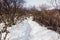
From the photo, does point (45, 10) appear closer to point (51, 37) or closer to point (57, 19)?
point (57, 19)

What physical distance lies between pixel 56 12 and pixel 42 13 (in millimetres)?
943

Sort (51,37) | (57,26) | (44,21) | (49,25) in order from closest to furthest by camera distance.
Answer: (51,37), (57,26), (49,25), (44,21)

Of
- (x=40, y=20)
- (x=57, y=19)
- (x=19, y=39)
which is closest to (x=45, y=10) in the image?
(x=40, y=20)

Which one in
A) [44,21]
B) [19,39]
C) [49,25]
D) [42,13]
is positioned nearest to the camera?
[19,39]

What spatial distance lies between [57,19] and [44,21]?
24.4 inches

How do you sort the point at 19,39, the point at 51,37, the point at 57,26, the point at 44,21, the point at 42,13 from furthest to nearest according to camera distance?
the point at 42,13, the point at 44,21, the point at 57,26, the point at 51,37, the point at 19,39

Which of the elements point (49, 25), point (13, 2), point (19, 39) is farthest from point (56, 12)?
point (19, 39)

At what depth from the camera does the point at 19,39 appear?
13.5 ft

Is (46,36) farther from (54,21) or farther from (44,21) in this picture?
(44,21)

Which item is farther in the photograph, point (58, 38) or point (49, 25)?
point (49, 25)

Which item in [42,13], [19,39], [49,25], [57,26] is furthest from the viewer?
[42,13]

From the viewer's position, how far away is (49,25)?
6.17 metres

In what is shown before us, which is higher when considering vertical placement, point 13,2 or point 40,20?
point 13,2

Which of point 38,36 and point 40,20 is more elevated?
point 38,36
